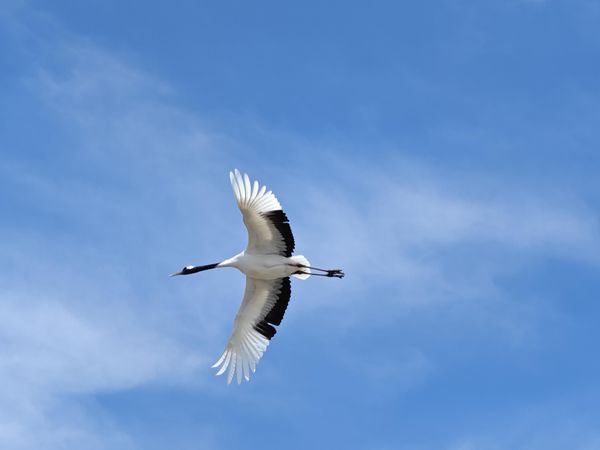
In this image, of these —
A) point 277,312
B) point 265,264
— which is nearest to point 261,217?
point 265,264

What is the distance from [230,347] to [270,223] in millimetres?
4953

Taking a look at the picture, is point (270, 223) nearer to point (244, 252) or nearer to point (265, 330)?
point (244, 252)

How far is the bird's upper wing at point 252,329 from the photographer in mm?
41406

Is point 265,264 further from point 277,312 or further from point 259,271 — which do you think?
point 277,312

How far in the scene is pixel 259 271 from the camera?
39938mm

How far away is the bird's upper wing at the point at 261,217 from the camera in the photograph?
127ft

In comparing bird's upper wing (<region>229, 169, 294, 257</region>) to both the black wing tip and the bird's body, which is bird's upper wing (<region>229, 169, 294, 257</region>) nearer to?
the bird's body

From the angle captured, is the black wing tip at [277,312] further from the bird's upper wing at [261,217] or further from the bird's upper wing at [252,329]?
the bird's upper wing at [261,217]

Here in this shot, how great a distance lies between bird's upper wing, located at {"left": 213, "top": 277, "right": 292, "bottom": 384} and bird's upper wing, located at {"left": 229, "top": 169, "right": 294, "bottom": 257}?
2.00 meters

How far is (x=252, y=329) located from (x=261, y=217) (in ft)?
14.6

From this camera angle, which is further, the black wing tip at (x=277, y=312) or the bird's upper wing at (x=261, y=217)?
the black wing tip at (x=277, y=312)

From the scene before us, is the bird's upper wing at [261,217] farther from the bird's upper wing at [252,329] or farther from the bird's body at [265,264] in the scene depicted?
the bird's upper wing at [252,329]

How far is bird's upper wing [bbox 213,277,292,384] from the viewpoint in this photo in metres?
41.4

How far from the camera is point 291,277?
41.3 m
